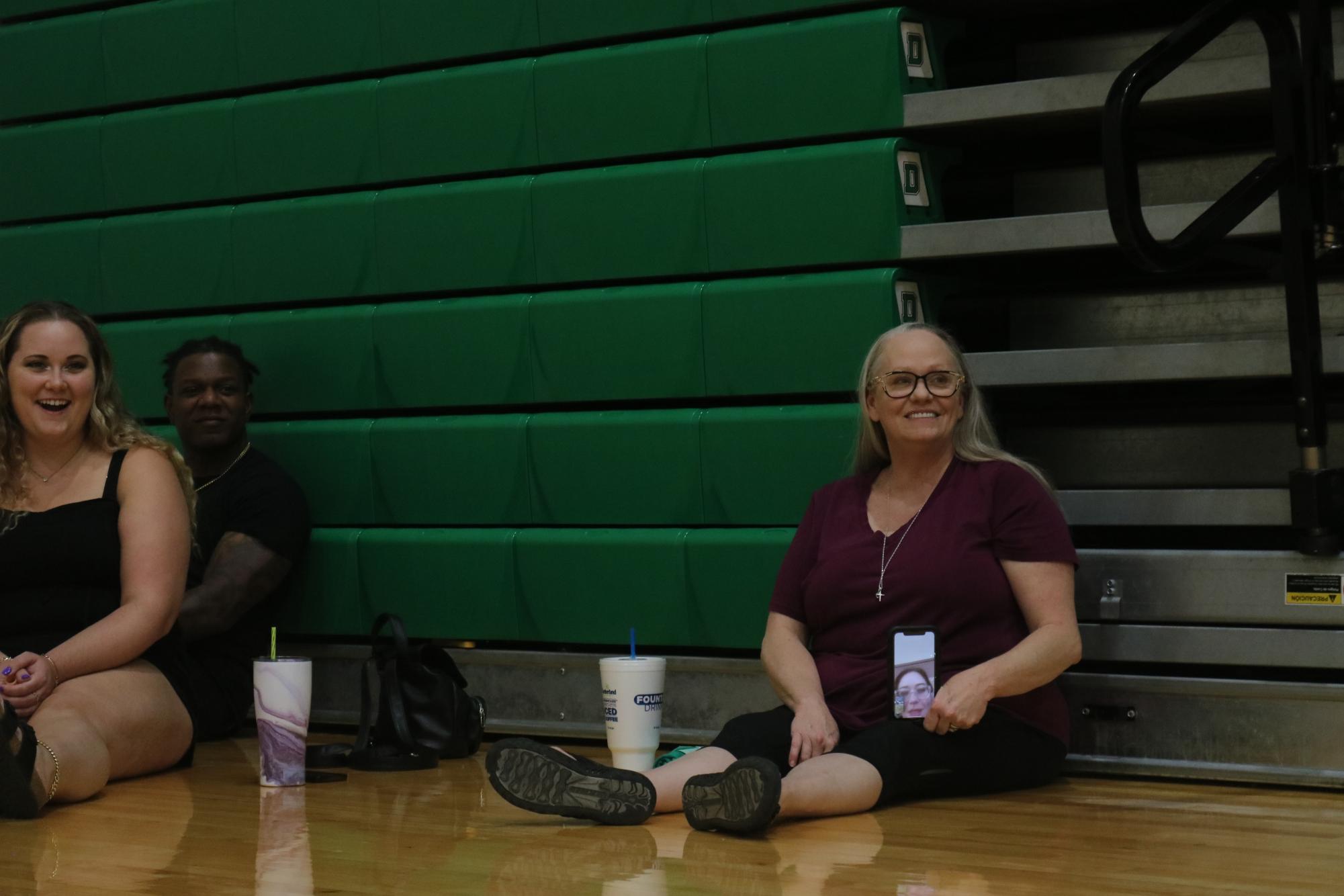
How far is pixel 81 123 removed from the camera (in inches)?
227

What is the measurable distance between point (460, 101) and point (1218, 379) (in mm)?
2197

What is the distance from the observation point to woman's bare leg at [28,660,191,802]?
388 cm

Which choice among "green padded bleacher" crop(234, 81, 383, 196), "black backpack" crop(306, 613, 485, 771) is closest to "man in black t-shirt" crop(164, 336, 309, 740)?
"green padded bleacher" crop(234, 81, 383, 196)

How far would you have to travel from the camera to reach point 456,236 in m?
5.08

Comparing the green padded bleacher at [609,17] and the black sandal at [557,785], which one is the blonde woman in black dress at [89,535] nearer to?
the black sandal at [557,785]

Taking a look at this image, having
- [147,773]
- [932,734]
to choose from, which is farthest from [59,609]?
[932,734]

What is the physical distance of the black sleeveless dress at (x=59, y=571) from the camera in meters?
4.23

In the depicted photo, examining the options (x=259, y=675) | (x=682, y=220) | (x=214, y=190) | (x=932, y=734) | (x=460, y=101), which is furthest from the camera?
(x=214, y=190)

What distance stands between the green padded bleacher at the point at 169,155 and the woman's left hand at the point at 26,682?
1.94 m

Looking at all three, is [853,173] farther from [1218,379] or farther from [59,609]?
[59,609]

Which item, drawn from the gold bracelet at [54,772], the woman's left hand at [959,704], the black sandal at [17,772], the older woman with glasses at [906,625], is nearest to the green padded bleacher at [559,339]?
the older woman with glasses at [906,625]

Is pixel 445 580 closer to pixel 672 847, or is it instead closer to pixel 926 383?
pixel 926 383

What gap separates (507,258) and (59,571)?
148cm

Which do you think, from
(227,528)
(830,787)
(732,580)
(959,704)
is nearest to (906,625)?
(959,704)
